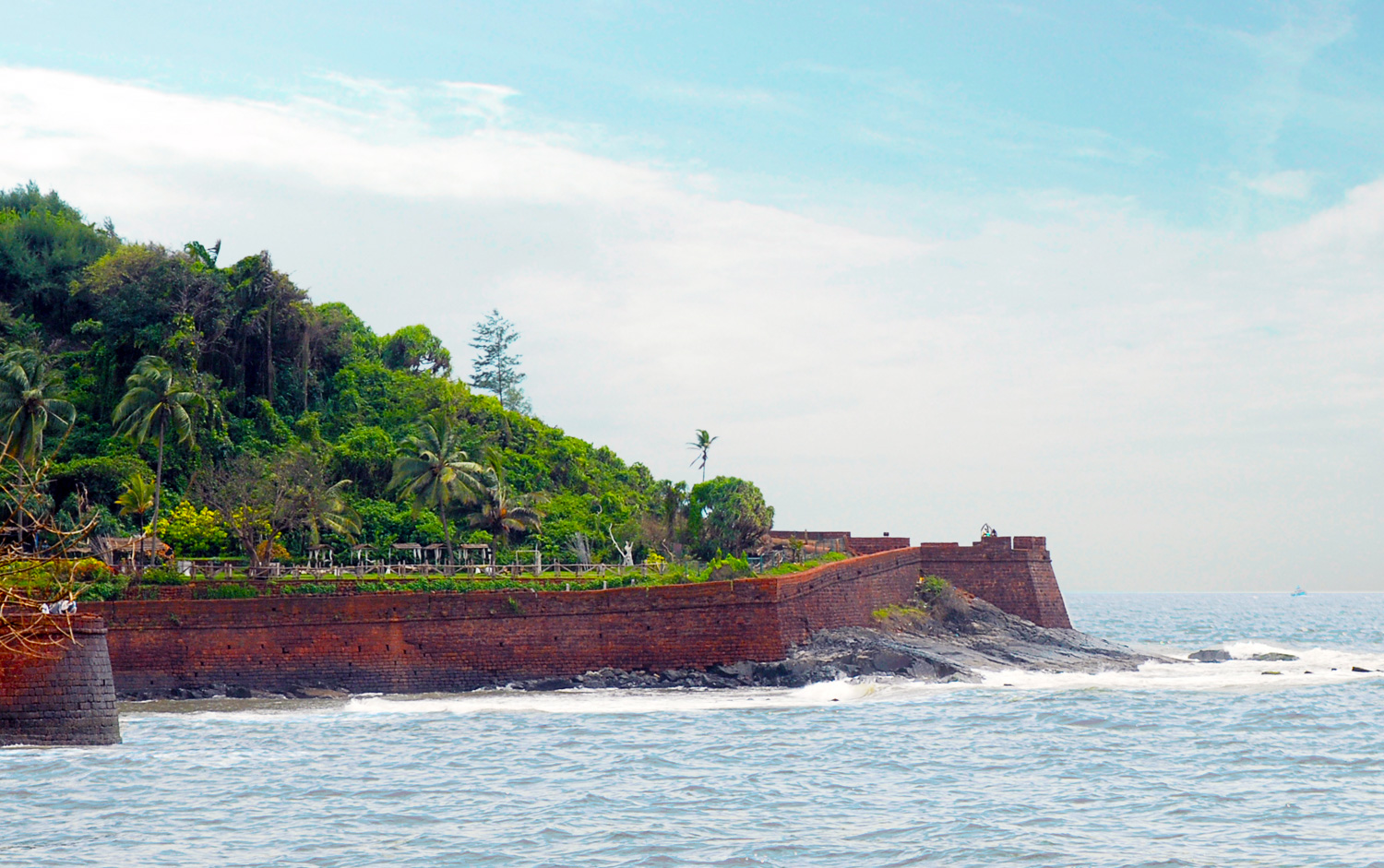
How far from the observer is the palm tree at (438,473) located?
4616 cm

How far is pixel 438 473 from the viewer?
152ft

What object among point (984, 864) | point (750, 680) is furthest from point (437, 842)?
point (750, 680)

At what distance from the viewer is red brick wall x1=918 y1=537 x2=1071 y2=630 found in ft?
165

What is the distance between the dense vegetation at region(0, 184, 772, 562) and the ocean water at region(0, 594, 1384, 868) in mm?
10806

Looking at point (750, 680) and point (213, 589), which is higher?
point (213, 589)

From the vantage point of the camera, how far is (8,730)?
27.3 metres

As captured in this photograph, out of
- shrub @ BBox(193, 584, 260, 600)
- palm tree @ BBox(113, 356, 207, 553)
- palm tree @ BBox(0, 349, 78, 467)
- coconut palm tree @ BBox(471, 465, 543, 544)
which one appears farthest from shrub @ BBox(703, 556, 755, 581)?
palm tree @ BBox(0, 349, 78, 467)

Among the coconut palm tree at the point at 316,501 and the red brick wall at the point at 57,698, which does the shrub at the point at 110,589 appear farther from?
the red brick wall at the point at 57,698

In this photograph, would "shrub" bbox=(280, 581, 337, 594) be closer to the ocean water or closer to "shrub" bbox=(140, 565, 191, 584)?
"shrub" bbox=(140, 565, 191, 584)

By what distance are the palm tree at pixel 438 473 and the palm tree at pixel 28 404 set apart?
1097cm

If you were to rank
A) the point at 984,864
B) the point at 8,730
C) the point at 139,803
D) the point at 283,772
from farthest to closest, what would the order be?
1. the point at 8,730
2. the point at 283,772
3. the point at 139,803
4. the point at 984,864

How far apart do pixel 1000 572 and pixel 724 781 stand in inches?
1143

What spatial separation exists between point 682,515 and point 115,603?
19.8m

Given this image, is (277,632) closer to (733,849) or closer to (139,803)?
(139,803)
